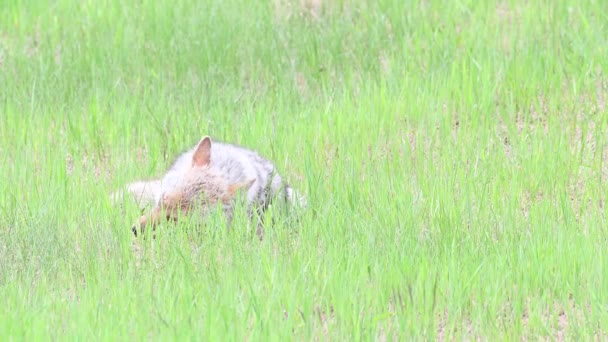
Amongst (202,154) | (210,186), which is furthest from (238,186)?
(202,154)

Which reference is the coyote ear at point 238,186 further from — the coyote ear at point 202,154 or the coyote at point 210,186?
the coyote ear at point 202,154

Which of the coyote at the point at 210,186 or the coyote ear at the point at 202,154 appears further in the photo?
the coyote ear at the point at 202,154

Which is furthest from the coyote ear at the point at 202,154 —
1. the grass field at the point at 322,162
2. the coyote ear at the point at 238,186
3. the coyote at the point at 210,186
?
the grass field at the point at 322,162

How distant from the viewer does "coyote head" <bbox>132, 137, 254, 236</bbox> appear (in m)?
6.59

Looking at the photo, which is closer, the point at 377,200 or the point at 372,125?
the point at 377,200

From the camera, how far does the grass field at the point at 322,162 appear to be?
5336mm

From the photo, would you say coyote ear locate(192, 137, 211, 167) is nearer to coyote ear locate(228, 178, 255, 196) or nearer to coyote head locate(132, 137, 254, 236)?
coyote head locate(132, 137, 254, 236)

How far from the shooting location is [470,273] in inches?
223

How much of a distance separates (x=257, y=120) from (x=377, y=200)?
1.65 meters

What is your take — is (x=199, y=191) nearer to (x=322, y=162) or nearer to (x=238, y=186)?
(x=238, y=186)

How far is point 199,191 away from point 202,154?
0.26 m

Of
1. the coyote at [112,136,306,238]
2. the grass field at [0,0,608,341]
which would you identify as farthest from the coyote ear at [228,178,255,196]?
the grass field at [0,0,608,341]

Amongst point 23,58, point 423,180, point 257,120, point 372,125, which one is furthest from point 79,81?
point 423,180

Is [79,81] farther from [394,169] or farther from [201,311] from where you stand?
[201,311]
